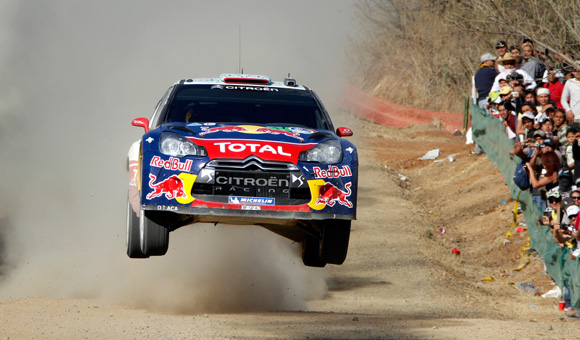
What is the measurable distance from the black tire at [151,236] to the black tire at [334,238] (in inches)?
53.6

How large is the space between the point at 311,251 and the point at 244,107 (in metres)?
1.58

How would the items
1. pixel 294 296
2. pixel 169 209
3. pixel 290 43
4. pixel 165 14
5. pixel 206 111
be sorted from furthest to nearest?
pixel 290 43 → pixel 165 14 → pixel 294 296 → pixel 206 111 → pixel 169 209

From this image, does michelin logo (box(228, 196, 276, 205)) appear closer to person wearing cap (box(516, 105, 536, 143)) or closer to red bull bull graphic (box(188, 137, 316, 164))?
red bull bull graphic (box(188, 137, 316, 164))

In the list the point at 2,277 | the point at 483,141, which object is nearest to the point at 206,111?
the point at 2,277

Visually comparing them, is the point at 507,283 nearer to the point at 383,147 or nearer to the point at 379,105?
the point at 383,147

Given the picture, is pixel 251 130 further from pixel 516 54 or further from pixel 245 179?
pixel 516 54

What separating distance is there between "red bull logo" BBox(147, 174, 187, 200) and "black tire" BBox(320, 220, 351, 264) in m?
1.30

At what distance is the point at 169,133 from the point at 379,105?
25.0 m

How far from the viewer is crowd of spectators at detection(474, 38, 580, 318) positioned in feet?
37.4

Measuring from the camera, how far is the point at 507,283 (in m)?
14.6

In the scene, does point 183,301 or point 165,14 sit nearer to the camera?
point 183,301

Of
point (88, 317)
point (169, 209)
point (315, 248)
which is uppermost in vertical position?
point (169, 209)

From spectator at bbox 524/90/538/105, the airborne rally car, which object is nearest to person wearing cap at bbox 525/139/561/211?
spectator at bbox 524/90/538/105

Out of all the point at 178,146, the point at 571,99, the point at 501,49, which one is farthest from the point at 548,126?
the point at 178,146
